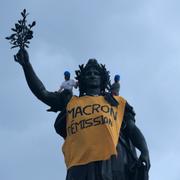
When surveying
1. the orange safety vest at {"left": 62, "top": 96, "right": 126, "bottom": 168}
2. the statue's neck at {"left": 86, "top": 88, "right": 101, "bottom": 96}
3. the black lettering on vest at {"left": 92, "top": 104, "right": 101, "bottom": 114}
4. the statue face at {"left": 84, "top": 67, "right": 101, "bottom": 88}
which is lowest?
the orange safety vest at {"left": 62, "top": 96, "right": 126, "bottom": 168}

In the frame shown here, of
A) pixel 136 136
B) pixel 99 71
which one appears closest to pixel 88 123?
pixel 136 136

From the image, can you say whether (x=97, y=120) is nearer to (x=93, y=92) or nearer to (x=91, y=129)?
(x=91, y=129)

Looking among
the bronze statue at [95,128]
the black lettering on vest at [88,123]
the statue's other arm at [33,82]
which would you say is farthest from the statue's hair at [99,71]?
the black lettering on vest at [88,123]

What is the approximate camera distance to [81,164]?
15.0 metres

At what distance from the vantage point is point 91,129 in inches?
602

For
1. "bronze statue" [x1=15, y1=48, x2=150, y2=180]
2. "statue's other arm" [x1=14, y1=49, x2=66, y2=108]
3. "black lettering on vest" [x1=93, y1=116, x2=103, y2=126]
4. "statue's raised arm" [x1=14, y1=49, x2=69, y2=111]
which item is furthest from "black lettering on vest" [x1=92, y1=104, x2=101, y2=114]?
"statue's other arm" [x1=14, y1=49, x2=66, y2=108]

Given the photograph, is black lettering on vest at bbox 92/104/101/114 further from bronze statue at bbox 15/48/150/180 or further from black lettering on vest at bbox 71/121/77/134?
black lettering on vest at bbox 71/121/77/134

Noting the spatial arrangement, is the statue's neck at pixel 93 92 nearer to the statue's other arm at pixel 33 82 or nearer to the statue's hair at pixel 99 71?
the statue's hair at pixel 99 71

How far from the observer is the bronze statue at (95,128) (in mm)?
14945

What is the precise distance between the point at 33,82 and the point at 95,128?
5.25 feet

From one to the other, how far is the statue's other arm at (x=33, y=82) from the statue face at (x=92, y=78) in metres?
0.75

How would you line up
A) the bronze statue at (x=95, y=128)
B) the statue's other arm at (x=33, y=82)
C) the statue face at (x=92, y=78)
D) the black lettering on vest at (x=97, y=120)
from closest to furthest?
1. the bronze statue at (x=95, y=128)
2. the black lettering on vest at (x=97, y=120)
3. the statue's other arm at (x=33, y=82)
4. the statue face at (x=92, y=78)

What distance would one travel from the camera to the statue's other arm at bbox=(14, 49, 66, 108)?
15828 millimetres

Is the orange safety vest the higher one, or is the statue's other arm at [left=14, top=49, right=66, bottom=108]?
the statue's other arm at [left=14, top=49, right=66, bottom=108]
